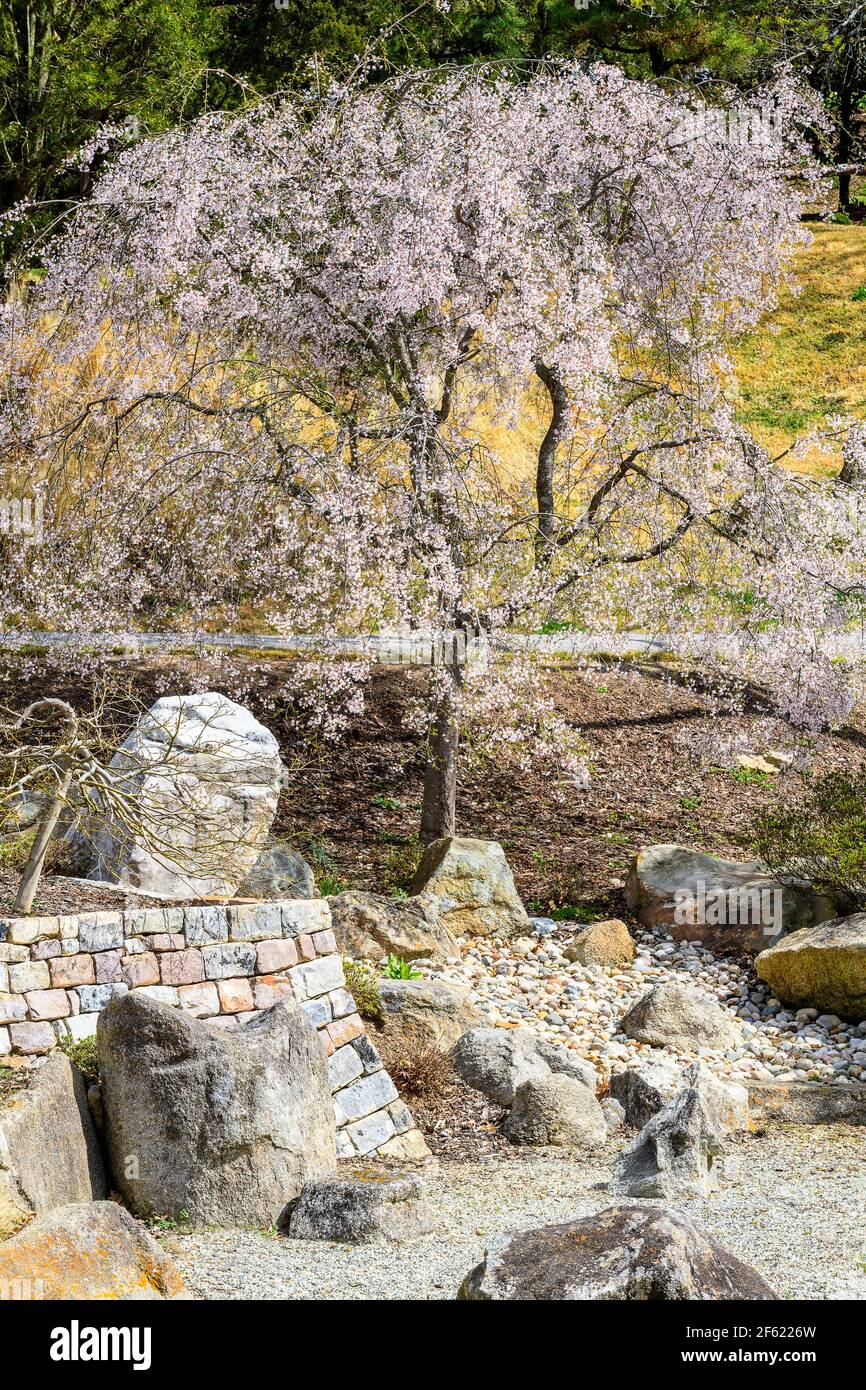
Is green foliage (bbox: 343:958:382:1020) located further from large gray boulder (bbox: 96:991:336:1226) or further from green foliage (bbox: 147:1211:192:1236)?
green foliage (bbox: 147:1211:192:1236)

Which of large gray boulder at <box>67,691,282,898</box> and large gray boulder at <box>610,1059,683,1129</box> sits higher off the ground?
large gray boulder at <box>67,691,282,898</box>

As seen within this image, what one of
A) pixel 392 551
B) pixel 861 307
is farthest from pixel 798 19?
pixel 392 551

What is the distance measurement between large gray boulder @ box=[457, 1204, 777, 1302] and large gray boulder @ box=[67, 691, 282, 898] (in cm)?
261

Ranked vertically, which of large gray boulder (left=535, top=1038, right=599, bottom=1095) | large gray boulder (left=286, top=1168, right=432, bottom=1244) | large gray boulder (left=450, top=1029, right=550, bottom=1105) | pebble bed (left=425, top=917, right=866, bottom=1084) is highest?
large gray boulder (left=286, top=1168, right=432, bottom=1244)

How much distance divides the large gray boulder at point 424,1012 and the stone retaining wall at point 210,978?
0.67m

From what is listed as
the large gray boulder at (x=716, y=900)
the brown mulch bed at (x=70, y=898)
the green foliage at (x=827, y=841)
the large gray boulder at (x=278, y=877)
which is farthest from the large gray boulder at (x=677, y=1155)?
the large gray boulder at (x=716, y=900)

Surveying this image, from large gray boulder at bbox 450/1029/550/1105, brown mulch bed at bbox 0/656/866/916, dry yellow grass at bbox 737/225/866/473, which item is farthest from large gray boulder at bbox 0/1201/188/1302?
dry yellow grass at bbox 737/225/866/473

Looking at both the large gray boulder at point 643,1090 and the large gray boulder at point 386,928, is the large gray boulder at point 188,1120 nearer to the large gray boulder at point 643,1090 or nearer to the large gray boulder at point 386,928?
the large gray boulder at point 643,1090

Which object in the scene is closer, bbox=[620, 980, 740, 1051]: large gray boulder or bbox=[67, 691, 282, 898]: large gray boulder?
bbox=[67, 691, 282, 898]: large gray boulder

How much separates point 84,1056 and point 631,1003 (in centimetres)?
389

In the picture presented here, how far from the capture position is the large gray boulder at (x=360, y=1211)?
4223 mm

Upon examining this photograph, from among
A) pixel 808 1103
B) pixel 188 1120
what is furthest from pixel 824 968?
pixel 188 1120

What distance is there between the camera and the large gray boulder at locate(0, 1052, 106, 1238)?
3.98 meters

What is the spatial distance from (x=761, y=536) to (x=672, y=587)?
1.06m
